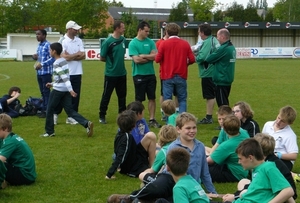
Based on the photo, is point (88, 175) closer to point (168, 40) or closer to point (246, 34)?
point (168, 40)

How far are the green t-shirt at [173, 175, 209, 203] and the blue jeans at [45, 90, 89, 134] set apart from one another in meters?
5.96

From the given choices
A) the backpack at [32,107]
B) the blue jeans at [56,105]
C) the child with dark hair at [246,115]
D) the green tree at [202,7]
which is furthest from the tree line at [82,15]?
the child with dark hair at [246,115]

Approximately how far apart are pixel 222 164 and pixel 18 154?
2621 mm

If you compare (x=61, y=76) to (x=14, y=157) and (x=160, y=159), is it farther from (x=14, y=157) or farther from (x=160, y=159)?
(x=160, y=159)

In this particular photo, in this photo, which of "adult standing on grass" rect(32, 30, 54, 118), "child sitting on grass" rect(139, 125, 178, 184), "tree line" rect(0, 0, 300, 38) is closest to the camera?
"child sitting on grass" rect(139, 125, 178, 184)

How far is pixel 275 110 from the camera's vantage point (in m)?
14.8

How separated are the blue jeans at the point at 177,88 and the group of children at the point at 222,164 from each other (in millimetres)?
2789

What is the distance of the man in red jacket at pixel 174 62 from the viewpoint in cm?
1177

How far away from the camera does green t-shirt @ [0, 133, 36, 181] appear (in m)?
7.11

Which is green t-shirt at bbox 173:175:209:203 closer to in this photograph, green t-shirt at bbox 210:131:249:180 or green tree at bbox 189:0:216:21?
green t-shirt at bbox 210:131:249:180

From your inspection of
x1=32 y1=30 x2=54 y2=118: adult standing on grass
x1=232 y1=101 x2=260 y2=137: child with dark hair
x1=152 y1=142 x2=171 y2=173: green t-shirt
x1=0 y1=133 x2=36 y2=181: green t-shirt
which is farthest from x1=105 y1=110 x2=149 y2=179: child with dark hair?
x1=32 y1=30 x2=54 y2=118: adult standing on grass

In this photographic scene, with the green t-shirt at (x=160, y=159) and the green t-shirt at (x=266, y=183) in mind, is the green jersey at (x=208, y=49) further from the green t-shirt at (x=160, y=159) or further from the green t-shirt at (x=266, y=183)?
the green t-shirt at (x=266, y=183)

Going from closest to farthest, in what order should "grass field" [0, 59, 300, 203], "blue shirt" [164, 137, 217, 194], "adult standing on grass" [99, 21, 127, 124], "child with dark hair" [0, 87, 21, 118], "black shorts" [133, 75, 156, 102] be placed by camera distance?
1. "blue shirt" [164, 137, 217, 194]
2. "grass field" [0, 59, 300, 203]
3. "black shorts" [133, 75, 156, 102]
4. "adult standing on grass" [99, 21, 127, 124]
5. "child with dark hair" [0, 87, 21, 118]

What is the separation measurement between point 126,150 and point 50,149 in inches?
105
